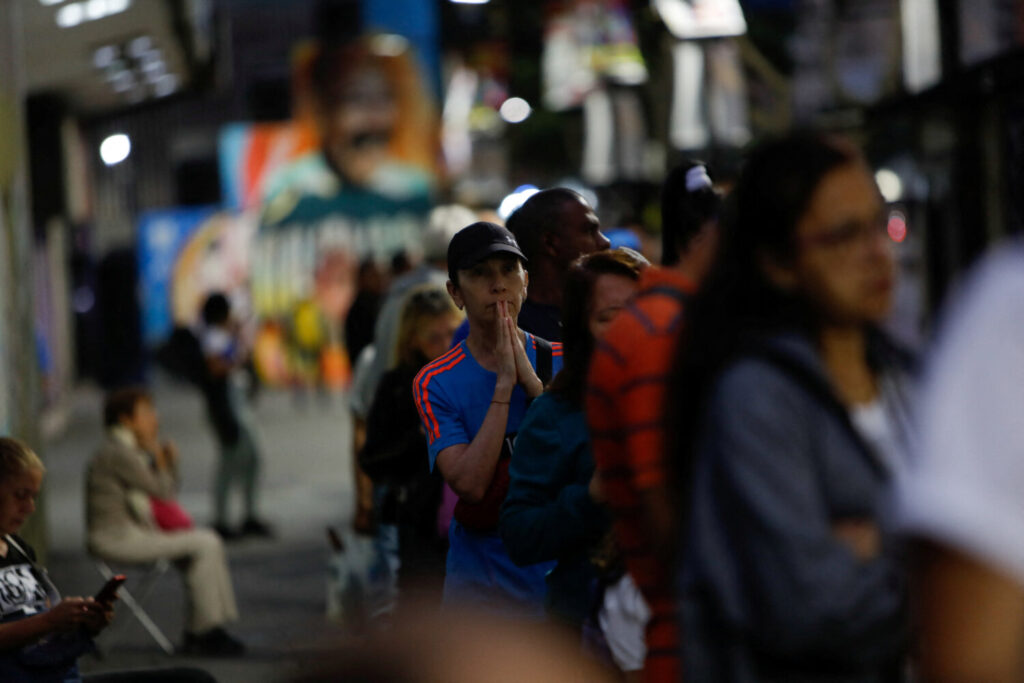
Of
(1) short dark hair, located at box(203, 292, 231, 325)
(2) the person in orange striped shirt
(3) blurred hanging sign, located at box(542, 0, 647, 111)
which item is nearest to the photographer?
(2) the person in orange striped shirt

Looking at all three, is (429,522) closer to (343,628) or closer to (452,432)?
(452,432)

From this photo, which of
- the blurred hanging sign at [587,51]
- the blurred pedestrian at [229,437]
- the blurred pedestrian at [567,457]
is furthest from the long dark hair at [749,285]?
the blurred hanging sign at [587,51]

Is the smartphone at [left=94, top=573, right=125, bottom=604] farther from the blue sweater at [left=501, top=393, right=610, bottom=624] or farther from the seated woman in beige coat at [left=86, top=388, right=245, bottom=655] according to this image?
the seated woman in beige coat at [left=86, top=388, right=245, bottom=655]

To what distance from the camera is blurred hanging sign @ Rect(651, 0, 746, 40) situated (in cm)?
1789

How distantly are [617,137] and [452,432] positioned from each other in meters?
19.2

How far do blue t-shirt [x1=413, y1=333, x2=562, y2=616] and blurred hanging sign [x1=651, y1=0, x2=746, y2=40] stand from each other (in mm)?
14073

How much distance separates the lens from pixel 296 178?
1534 inches

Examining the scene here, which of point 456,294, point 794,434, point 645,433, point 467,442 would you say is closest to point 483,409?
point 467,442

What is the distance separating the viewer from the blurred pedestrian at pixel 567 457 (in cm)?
359

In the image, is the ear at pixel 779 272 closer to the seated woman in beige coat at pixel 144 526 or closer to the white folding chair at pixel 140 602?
the seated woman in beige coat at pixel 144 526

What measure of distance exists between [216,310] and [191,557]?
535cm

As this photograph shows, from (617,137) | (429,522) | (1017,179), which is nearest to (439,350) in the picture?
(429,522)

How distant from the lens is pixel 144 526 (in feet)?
27.2

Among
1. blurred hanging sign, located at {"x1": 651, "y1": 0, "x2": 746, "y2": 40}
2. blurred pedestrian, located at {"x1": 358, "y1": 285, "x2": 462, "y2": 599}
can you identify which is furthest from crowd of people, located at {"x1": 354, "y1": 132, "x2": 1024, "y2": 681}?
blurred hanging sign, located at {"x1": 651, "y1": 0, "x2": 746, "y2": 40}
